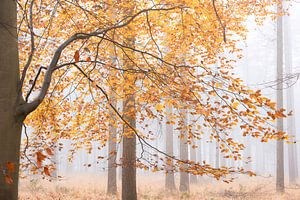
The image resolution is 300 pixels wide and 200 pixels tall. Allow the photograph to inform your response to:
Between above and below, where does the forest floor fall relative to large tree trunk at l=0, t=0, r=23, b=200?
below

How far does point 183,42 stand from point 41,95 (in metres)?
5.22

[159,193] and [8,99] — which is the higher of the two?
[8,99]

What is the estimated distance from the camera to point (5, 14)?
11.9ft

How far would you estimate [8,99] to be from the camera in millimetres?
3508

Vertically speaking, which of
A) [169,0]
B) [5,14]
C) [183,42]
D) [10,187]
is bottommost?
[10,187]

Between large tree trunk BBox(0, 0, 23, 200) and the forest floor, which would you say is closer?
large tree trunk BBox(0, 0, 23, 200)

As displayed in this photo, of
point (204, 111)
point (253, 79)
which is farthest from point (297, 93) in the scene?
point (204, 111)

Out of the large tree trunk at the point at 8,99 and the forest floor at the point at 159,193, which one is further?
the forest floor at the point at 159,193

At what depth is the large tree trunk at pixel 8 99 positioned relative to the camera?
3.43m

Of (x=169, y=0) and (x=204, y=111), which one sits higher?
(x=169, y=0)

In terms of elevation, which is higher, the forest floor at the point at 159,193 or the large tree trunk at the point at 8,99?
the large tree trunk at the point at 8,99

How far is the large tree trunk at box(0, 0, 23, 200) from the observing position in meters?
3.43

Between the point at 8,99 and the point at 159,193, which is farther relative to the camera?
the point at 159,193

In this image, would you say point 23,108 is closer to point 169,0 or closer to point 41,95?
point 41,95
